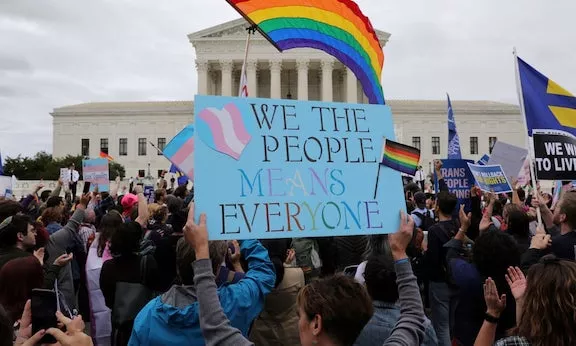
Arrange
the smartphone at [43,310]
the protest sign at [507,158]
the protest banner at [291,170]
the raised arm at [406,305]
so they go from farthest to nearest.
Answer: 1. the protest sign at [507,158]
2. the protest banner at [291,170]
3. the raised arm at [406,305]
4. the smartphone at [43,310]

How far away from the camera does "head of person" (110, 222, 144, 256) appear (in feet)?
13.6

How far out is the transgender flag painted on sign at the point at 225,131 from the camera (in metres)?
2.52

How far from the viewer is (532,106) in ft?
17.7

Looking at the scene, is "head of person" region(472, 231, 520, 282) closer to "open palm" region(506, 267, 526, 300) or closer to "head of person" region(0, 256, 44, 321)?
"open palm" region(506, 267, 526, 300)

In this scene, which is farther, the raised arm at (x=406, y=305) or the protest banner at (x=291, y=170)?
the protest banner at (x=291, y=170)

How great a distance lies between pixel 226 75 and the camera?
189ft

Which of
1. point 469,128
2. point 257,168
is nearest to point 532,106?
point 257,168

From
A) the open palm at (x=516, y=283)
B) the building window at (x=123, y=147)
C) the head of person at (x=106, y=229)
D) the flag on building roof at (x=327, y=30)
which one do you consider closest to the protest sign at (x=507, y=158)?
the flag on building roof at (x=327, y=30)

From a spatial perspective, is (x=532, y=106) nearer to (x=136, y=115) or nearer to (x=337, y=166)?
(x=337, y=166)

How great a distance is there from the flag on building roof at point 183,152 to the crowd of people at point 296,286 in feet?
1.59

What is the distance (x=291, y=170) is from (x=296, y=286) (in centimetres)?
158

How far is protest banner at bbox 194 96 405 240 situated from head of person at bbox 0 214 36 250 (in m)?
2.21

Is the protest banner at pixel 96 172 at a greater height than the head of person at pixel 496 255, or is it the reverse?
the protest banner at pixel 96 172

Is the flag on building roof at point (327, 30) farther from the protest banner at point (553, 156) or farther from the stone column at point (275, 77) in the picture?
the stone column at point (275, 77)
